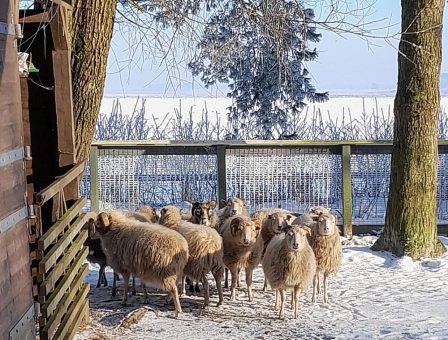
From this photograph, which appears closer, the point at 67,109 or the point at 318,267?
the point at 67,109

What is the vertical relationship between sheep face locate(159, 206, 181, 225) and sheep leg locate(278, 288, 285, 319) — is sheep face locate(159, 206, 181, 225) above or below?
above

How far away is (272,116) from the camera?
645 inches

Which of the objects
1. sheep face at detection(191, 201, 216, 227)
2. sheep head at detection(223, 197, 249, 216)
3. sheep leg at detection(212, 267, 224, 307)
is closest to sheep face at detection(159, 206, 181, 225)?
sheep face at detection(191, 201, 216, 227)

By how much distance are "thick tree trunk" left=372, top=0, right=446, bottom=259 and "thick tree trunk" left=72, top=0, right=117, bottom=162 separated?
173 inches

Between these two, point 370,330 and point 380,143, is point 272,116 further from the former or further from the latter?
point 370,330

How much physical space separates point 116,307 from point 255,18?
366cm

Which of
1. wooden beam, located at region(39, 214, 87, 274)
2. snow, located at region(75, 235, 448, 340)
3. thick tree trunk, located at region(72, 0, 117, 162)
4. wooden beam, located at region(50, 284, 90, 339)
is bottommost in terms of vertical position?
snow, located at region(75, 235, 448, 340)

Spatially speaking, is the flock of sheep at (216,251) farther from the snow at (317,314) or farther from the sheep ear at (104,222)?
the snow at (317,314)

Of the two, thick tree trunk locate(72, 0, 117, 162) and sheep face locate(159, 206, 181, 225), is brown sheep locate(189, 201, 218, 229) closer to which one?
sheep face locate(159, 206, 181, 225)


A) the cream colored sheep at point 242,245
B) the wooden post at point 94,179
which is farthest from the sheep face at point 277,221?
the wooden post at point 94,179

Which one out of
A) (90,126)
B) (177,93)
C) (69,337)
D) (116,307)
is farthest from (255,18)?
(69,337)

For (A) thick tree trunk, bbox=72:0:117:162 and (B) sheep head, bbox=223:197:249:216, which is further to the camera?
(B) sheep head, bbox=223:197:249:216

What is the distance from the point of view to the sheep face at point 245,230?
7410mm

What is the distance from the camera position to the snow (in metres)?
6.47
